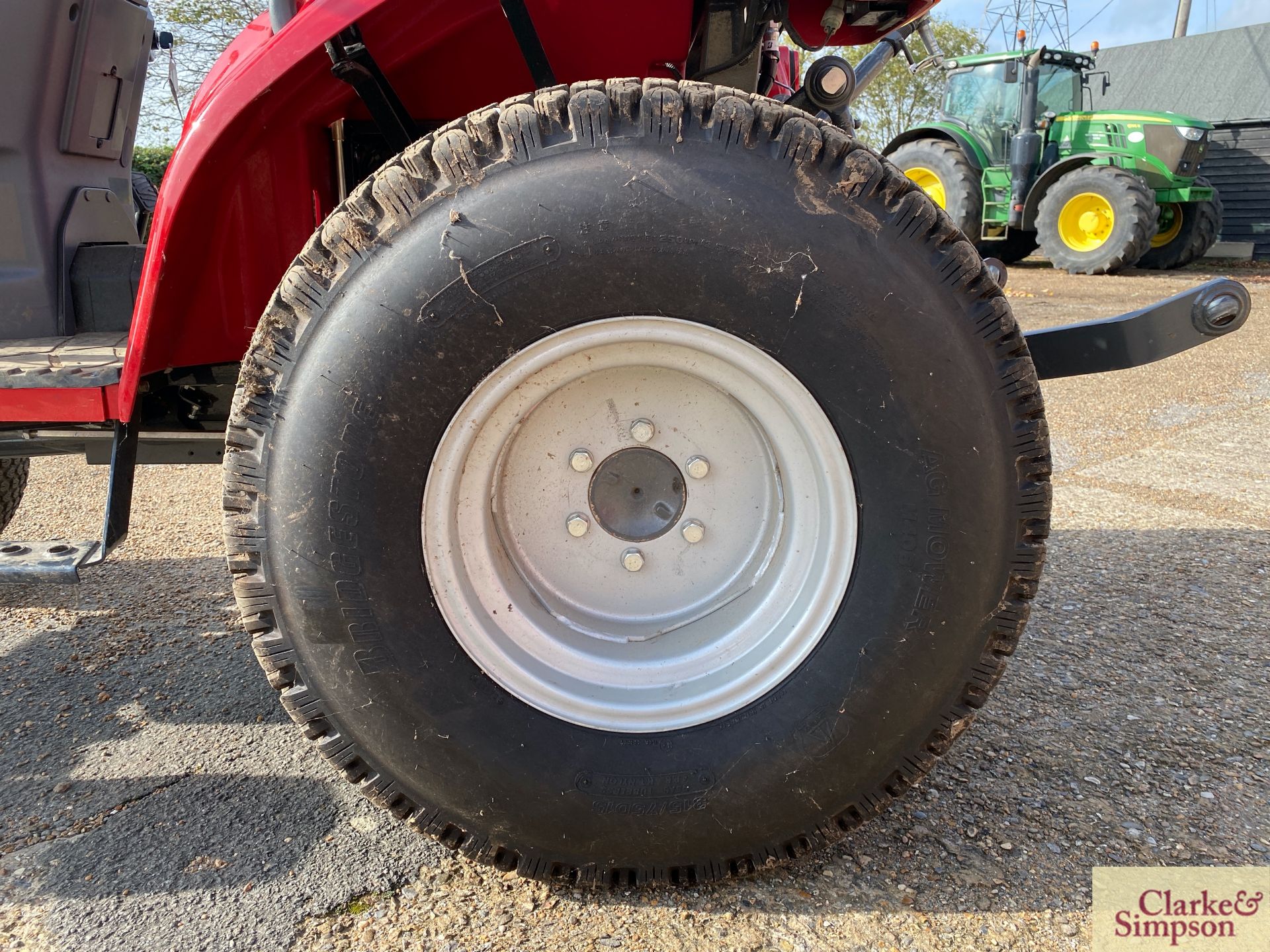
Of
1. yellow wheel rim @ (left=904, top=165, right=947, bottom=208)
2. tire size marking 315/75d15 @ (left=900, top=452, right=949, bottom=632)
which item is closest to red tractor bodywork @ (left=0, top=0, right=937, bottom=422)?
tire size marking 315/75d15 @ (left=900, top=452, right=949, bottom=632)

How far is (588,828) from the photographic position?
1457 millimetres

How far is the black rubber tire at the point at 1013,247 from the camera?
1371 cm

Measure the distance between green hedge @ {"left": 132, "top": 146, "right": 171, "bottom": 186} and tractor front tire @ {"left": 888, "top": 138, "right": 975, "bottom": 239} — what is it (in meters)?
9.57

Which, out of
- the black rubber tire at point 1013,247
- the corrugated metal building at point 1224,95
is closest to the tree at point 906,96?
the corrugated metal building at point 1224,95

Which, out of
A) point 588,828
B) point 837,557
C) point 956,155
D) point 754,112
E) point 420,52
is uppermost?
point 956,155

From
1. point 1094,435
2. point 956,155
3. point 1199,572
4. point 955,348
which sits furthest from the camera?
point 956,155

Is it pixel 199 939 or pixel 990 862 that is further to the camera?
pixel 990 862

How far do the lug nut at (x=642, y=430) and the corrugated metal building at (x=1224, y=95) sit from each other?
14.0m

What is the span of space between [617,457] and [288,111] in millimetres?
885

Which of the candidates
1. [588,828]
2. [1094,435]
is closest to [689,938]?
[588,828]

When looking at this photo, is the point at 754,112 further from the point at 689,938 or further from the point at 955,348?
the point at 689,938

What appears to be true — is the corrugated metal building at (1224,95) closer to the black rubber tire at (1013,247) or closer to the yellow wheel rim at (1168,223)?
the yellow wheel rim at (1168,223)

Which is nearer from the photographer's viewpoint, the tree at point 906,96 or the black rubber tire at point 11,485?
the black rubber tire at point 11,485

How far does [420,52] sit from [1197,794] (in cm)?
212
